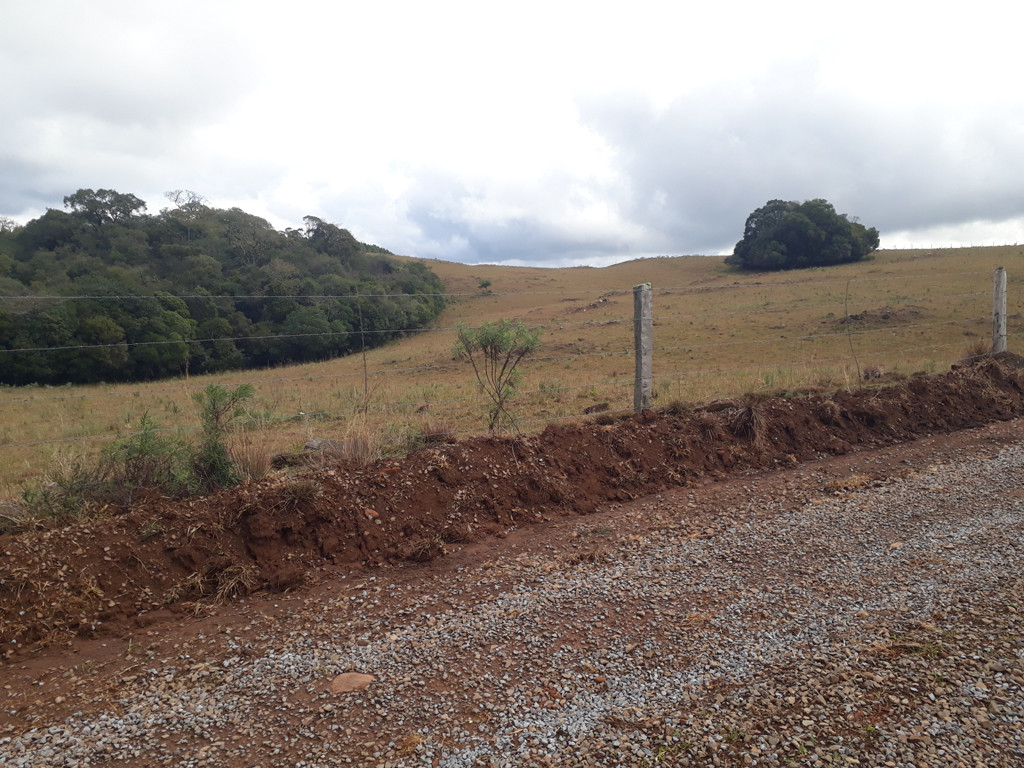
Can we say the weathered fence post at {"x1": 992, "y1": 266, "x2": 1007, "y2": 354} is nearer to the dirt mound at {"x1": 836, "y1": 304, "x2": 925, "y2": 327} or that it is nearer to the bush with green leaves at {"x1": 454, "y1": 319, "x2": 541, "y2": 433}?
the bush with green leaves at {"x1": 454, "y1": 319, "x2": 541, "y2": 433}

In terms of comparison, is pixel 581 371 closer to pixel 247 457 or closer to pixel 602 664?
pixel 247 457

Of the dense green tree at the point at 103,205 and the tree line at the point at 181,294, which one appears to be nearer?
the tree line at the point at 181,294

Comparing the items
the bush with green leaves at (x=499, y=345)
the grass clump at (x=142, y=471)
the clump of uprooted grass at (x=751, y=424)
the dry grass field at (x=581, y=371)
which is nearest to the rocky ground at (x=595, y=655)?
the grass clump at (x=142, y=471)

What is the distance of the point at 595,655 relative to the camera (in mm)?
3395

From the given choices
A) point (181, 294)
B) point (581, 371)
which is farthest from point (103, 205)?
point (581, 371)

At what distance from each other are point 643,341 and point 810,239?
182ft

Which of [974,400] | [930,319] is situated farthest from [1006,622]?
[930,319]

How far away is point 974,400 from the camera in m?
8.66

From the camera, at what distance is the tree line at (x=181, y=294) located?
2223 cm

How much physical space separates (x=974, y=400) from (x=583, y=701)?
8381 millimetres

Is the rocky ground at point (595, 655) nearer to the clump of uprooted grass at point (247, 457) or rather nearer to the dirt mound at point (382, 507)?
the dirt mound at point (382, 507)

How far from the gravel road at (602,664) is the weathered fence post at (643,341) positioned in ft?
10.3

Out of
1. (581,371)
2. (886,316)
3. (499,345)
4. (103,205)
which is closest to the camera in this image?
(499,345)

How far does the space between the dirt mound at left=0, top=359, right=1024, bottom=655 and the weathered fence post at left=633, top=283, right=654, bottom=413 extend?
50cm
